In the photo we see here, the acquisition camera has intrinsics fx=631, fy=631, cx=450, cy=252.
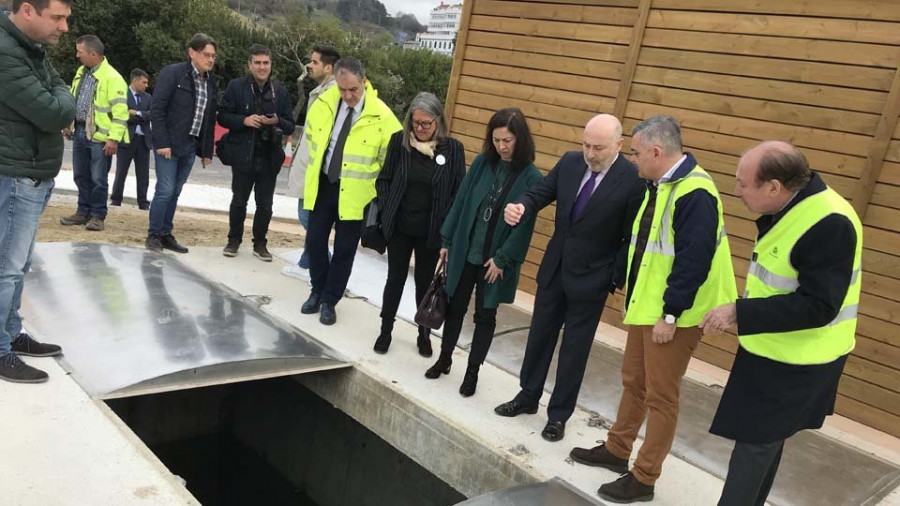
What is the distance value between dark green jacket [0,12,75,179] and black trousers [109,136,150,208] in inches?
190

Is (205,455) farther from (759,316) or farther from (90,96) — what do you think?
(759,316)

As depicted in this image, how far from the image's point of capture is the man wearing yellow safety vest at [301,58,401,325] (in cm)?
424

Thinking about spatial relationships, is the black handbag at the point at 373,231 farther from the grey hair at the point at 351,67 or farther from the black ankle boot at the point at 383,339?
the grey hair at the point at 351,67

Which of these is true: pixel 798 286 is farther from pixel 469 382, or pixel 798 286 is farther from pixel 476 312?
pixel 469 382

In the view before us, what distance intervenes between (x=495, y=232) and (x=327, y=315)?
1.66 meters

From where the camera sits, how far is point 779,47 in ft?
14.3

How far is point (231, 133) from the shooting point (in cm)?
534

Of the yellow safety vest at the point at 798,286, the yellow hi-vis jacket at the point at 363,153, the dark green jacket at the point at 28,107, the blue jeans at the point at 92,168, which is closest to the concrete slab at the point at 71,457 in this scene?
the dark green jacket at the point at 28,107

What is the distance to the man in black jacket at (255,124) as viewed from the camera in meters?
5.30

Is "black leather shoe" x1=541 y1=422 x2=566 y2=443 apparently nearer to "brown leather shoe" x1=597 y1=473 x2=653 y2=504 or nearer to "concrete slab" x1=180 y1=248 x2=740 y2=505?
"concrete slab" x1=180 y1=248 x2=740 y2=505

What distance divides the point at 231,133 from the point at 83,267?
62.2 inches

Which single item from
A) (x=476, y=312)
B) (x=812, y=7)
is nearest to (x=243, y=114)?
(x=476, y=312)

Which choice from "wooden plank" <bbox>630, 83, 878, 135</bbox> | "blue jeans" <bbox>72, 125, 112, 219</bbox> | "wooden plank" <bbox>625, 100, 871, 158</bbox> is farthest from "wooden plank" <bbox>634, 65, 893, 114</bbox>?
"blue jeans" <bbox>72, 125, 112, 219</bbox>

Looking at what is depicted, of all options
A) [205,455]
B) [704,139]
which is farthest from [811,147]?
[205,455]
